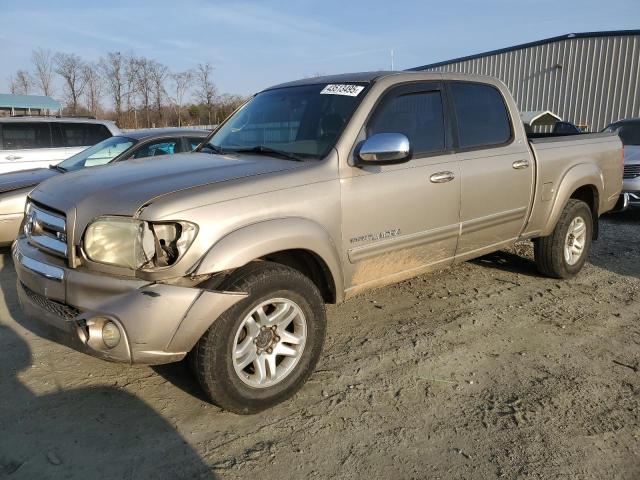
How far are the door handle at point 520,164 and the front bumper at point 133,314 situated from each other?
2.84 metres

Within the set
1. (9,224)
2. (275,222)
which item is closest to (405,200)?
(275,222)

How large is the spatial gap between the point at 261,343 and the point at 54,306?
1142 mm

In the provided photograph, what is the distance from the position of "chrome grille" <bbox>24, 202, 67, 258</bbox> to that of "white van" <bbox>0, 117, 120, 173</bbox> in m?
6.80

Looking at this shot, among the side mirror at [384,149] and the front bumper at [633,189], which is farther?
the front bumper at [633,189]

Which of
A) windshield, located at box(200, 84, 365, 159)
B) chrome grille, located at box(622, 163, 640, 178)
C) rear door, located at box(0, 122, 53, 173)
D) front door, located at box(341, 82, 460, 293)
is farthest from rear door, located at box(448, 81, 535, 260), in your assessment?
rear door, located at box(0, 122, 53, 173)

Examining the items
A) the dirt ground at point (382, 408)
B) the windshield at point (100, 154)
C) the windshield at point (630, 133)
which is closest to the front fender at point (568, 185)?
the dirt ground at point (382, 408)

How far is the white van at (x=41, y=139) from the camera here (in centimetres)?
912

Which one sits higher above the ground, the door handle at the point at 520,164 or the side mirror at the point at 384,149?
the side mirror at the point at 384,149

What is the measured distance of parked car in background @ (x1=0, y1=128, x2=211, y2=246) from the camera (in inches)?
220

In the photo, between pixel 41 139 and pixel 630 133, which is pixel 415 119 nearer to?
pixel 41 139

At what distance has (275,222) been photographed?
2.90 metres

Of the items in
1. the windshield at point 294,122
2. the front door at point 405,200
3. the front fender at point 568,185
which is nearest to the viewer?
the front door at point 405,200

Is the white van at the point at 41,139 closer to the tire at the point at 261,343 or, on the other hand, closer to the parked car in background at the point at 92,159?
the parked car in background at the point at 92,159

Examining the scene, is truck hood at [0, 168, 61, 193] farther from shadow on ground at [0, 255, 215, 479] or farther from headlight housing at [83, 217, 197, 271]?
headlight housing at [83, 217, 197, 271]
